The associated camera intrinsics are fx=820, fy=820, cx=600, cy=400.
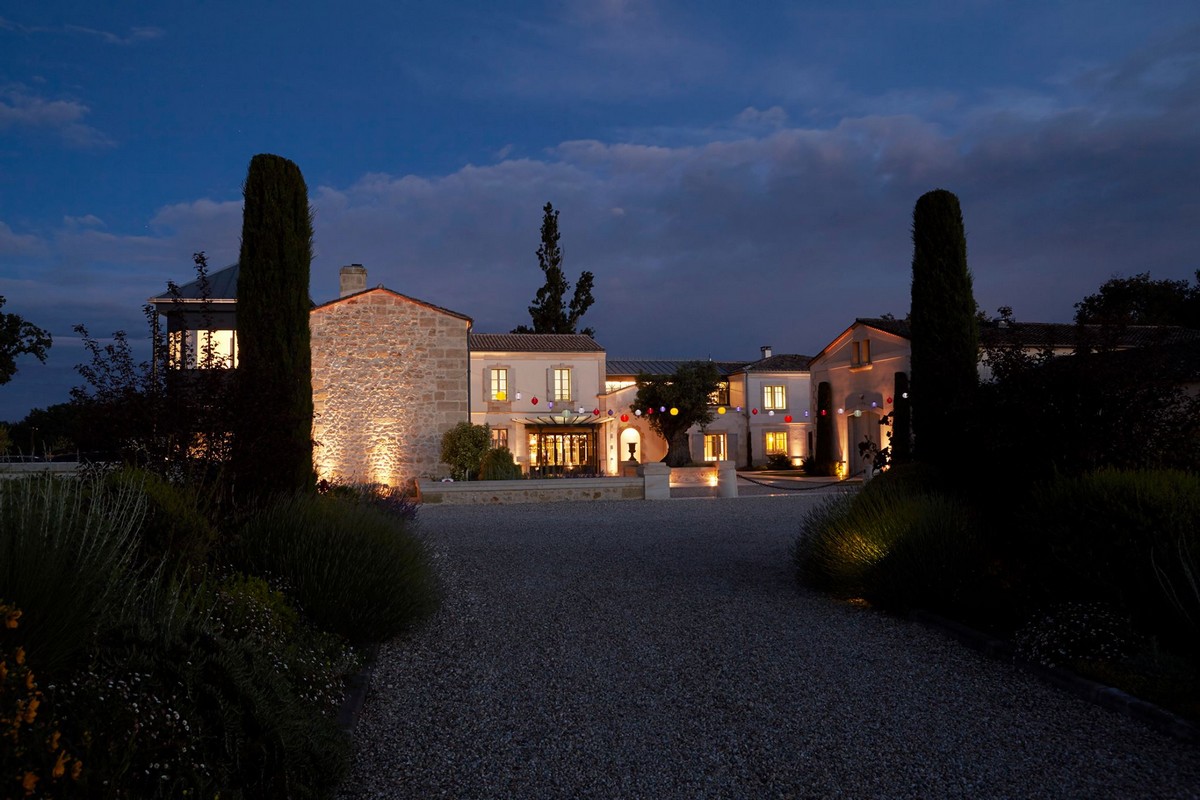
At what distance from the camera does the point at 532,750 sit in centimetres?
367

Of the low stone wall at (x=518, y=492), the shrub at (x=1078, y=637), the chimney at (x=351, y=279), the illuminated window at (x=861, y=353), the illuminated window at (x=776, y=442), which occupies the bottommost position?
the shrub at (x=1078, y=637)

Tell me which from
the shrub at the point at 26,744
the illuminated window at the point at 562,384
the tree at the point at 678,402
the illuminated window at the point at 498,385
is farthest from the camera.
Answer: the tree at the point at 678,402

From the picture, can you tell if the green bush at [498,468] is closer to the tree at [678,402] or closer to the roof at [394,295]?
the roof at [394,295]

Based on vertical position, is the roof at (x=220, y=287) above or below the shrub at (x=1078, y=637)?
above

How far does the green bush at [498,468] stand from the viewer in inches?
746

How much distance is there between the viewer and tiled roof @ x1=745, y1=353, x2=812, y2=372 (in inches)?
1458

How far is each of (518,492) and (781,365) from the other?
75.5 feet

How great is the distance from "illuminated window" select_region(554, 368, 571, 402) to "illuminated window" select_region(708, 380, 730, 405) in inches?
275

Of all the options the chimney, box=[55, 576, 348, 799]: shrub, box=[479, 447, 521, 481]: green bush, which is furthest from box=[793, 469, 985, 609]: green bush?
the chimney

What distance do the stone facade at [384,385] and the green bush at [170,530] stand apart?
1657 cm

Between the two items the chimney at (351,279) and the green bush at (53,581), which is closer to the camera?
the green bush at (53,581)

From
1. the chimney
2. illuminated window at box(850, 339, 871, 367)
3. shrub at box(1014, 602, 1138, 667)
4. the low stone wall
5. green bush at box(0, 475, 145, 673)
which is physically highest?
the chimney

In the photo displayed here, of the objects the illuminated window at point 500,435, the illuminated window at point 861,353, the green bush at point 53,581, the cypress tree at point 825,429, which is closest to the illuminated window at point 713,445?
the cypress tree at point 825,429

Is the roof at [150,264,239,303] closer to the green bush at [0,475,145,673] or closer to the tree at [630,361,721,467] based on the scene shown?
the tree at [630,361,721,467]
